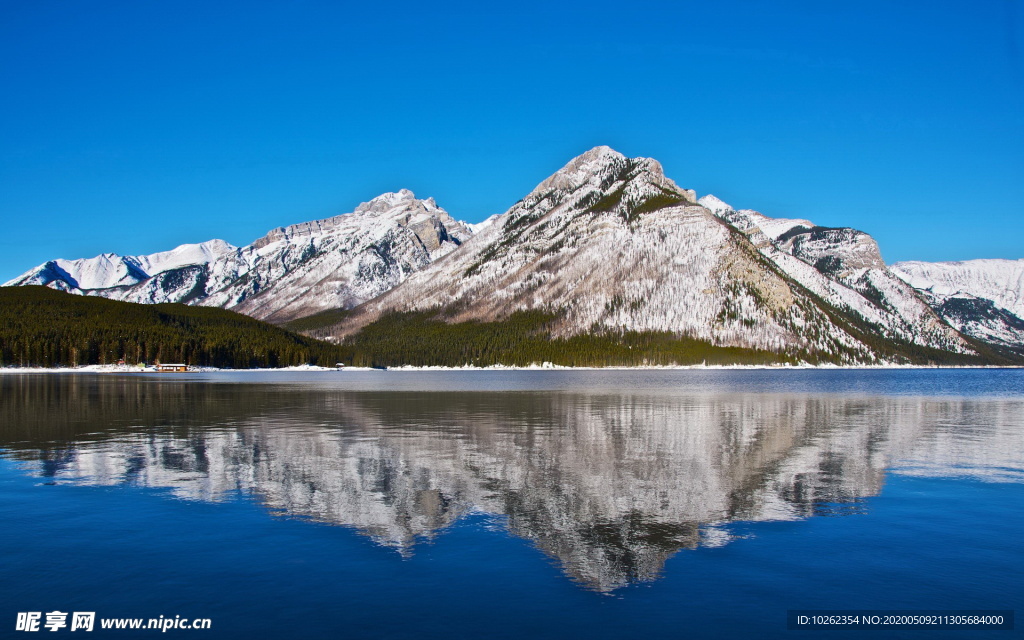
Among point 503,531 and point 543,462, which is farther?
point 543,462

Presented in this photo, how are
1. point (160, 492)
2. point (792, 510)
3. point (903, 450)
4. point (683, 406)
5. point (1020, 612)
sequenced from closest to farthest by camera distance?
point (1020, 612) < point (792, 510) < point (160, 492) < point (903, 450) < point (683, 406)

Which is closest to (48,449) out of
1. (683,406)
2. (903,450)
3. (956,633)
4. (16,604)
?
(16,604)

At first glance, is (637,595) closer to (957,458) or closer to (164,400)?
(957,458)

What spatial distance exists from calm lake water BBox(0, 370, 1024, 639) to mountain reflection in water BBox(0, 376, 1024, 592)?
0.19 m

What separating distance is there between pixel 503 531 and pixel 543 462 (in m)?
13.9

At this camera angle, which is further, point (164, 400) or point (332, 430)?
point (164, 400)

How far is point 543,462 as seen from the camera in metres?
38.1

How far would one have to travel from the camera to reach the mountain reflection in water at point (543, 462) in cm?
2557

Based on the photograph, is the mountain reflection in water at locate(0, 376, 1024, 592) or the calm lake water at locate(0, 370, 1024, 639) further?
the mountain reflection in water at locate(0, 376, 1024, 592)

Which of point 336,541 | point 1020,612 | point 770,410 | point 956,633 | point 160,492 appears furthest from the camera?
point 770,410

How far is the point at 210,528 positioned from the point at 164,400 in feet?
228

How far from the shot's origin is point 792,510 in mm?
27875

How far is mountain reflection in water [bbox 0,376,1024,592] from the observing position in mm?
25566

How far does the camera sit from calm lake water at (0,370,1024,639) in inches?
703
